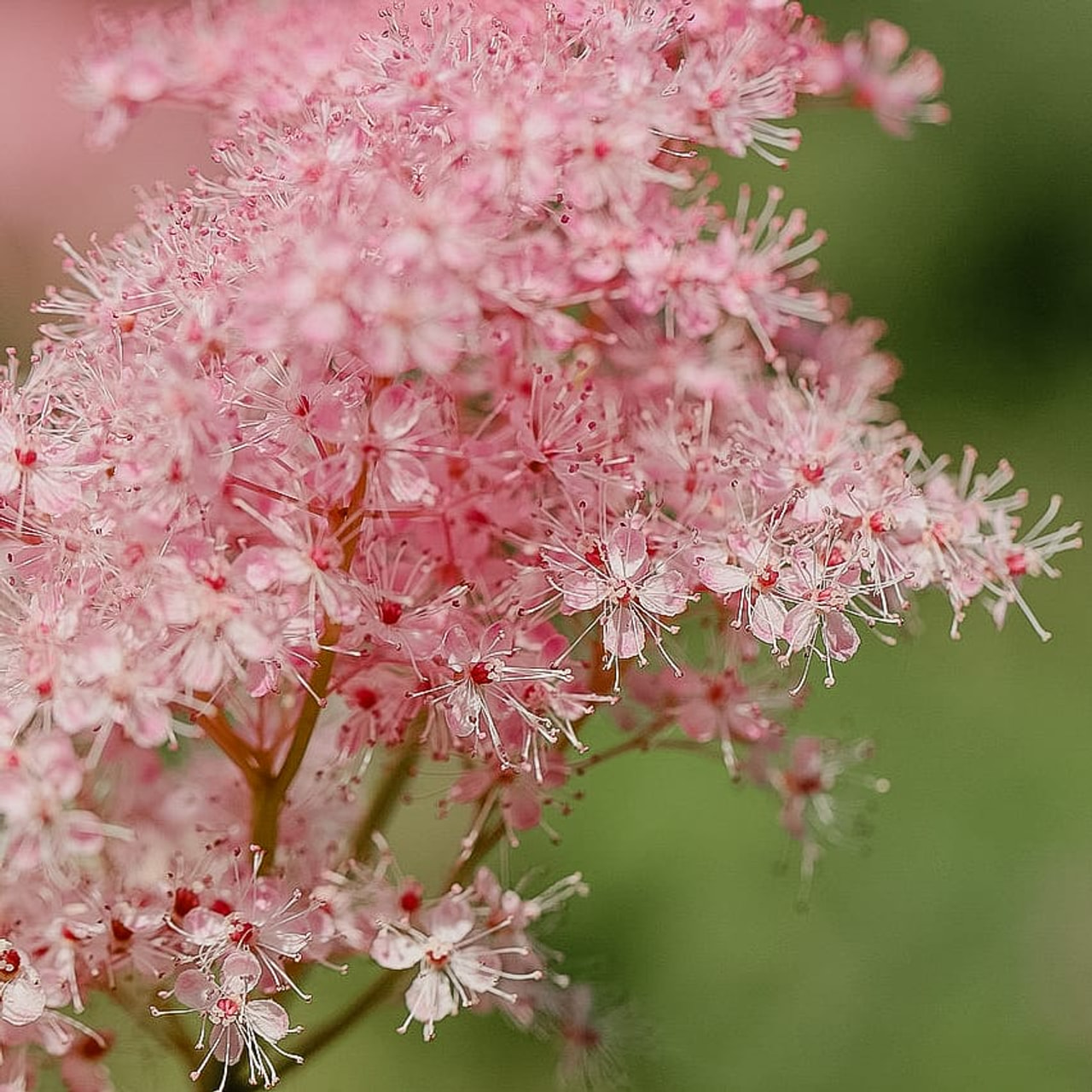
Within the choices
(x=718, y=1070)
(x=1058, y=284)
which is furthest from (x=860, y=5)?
(x=718, y=1070)

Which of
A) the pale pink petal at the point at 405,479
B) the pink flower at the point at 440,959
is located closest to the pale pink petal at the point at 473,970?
the pink flower at the point at 440,959

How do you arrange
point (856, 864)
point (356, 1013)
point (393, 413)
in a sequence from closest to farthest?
point (393, 413) < point (356, 1013) < point (856, 864)

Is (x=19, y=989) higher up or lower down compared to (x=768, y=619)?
lower down

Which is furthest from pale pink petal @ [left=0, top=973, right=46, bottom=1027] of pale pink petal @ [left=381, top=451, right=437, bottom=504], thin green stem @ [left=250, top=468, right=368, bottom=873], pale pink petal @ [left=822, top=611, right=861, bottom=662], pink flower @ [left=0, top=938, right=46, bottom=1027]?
pale pink petal @ [left=822, top=611, right=861, bottom=662]

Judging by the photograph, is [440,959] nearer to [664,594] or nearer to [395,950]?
[395,950]

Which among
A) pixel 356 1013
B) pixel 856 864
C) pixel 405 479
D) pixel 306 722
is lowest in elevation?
pixel 856 864

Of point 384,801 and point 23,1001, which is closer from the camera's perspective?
point 23,1001

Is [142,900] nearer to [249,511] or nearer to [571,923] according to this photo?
[249,511]

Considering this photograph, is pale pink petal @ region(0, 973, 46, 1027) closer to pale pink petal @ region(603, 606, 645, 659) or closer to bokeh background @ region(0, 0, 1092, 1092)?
pale pink petal @ region(603, 606, 645, 659)

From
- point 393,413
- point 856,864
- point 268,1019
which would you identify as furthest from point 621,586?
point 856,864
